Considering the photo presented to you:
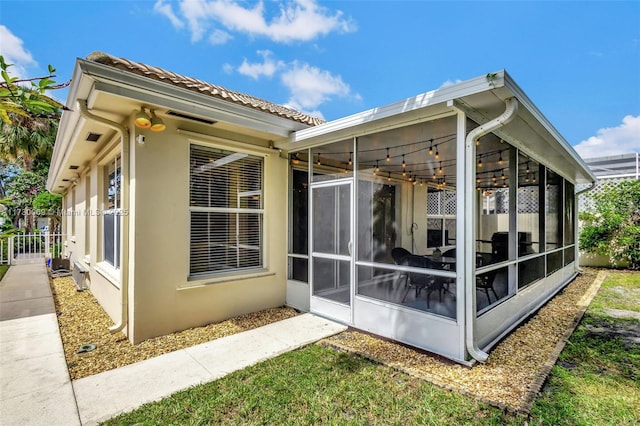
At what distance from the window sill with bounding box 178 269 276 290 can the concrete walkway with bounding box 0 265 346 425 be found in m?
0.95

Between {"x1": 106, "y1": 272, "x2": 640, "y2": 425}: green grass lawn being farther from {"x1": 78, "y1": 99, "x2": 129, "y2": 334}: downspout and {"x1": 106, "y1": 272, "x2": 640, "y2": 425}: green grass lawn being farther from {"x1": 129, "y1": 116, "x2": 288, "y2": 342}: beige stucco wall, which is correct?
{"x1": 78, "y1": 99, "x2": 129, "y2": 334}: downspout

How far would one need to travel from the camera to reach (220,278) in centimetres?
523

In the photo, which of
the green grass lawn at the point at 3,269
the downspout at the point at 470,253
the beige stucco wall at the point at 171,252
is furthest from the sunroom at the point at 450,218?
the green grass lawn at the point at 3,269

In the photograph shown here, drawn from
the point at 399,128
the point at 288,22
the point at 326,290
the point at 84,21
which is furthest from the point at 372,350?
the point at 288,22

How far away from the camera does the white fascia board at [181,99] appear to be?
363 cm

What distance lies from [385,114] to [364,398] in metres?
3.34

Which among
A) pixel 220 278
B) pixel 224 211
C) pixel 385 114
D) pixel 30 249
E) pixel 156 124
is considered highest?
pixel 385 114

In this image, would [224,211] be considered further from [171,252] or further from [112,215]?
[112,215]

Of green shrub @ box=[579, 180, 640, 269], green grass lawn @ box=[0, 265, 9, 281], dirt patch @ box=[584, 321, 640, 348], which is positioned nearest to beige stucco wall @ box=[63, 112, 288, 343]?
dirt patch @ box=[584, 321, 640, 348]

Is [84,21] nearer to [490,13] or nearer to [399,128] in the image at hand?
[399,128]

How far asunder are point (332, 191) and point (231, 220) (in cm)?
184

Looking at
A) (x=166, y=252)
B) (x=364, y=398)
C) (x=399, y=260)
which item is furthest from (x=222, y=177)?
(x=364, y=398)

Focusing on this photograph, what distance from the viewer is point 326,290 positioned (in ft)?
18.1

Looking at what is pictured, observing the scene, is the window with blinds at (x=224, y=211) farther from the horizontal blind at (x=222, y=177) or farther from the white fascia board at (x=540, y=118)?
the white fascia board at (x=540, y=118)
